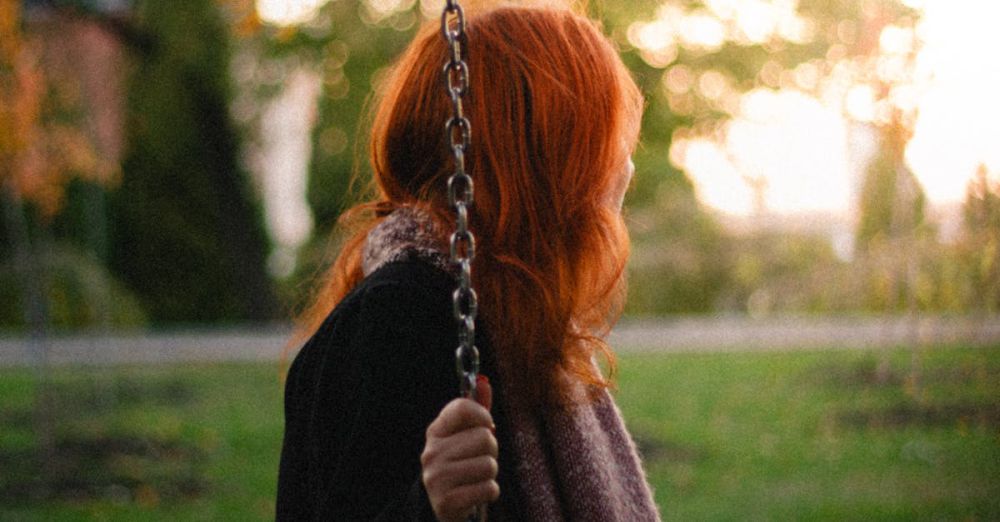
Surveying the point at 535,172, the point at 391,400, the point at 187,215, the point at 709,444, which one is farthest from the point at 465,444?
the point at 187,215

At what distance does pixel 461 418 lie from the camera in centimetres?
143

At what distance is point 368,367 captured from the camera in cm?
156

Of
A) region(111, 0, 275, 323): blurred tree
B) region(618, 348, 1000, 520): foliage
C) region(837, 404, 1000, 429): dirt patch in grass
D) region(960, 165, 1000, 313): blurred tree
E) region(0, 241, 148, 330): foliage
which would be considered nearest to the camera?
region(960, 165, 1000, 313): blurred tree

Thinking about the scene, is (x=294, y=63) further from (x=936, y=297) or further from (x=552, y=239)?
(x=552, y=239)

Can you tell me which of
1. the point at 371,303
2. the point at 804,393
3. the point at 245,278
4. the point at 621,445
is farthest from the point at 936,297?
the point at 245,278

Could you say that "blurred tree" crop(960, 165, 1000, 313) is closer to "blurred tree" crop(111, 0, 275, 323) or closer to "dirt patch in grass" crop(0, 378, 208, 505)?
"dirt patch in grass" crop(0, 378, 208, 505)

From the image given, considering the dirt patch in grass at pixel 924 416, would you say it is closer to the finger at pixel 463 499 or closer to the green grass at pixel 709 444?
the green grass at pixel 709 444

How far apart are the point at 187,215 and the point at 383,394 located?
17620mm

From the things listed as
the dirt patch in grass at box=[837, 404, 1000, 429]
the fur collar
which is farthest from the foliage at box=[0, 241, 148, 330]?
the fur collar

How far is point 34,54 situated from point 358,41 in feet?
9.39

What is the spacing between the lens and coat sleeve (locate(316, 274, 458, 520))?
5.02ft

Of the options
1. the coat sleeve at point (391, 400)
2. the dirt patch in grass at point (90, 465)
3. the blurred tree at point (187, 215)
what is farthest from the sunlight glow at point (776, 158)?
the blurred tree at point (187, 215)

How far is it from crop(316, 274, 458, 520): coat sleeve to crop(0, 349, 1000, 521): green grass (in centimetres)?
390

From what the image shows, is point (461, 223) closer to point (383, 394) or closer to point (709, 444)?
point (383, 394)
